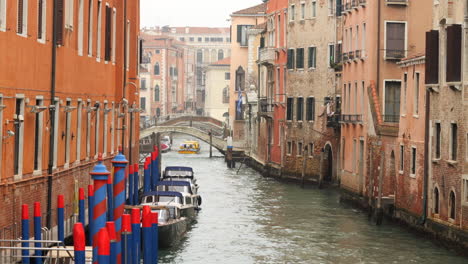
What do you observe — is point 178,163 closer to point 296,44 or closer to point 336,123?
point 296,44

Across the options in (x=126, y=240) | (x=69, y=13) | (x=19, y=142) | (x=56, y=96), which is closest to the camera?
(x=126, y=240)

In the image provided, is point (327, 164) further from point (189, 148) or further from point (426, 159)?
point (189, 148)

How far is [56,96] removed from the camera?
1998cm

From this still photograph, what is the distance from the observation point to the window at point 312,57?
4638cm

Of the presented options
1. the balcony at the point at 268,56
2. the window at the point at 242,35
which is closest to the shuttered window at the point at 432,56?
the balcony at the point at 268,56

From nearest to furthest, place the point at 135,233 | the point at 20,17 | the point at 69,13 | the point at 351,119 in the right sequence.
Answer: the point at 135,233 → the point at 20,17 → the point at 69,13 → the point at 351,119

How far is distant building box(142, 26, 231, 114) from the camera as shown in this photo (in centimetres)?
13712

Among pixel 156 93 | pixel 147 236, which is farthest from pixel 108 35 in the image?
pixel 156 93

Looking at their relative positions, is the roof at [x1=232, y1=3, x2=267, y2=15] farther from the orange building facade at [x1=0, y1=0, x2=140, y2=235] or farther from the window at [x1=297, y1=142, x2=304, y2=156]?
the orange building facade at [x1=0, y1=0, x2=140, y2=235]

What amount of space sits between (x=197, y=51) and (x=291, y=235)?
118 m

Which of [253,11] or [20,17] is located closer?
[20,17]

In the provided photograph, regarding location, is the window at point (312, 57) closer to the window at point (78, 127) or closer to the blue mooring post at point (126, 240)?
the window at point (78, 127)

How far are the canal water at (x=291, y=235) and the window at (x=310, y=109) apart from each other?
5.35 m

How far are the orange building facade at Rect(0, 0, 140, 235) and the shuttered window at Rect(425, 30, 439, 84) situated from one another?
749cm
